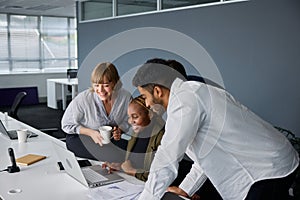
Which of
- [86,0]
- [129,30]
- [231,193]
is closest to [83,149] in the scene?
[231,193]

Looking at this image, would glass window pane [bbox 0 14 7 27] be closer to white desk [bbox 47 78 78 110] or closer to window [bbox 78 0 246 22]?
white desk [bbox 47 78 78 110]

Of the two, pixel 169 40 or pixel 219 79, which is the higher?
pixel 169 40

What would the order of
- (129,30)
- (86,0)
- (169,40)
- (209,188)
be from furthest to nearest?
(86,0) < (129,30) < (169,40) < (209,188)

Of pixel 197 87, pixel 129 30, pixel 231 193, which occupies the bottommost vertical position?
pixel 231 193

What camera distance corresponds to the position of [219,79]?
390 centimetres

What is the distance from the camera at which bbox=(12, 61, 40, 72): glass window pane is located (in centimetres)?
966

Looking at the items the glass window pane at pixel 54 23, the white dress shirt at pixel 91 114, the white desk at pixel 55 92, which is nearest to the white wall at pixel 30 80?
the white desk at pixel 55 92

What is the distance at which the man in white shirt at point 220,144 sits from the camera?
1.40m

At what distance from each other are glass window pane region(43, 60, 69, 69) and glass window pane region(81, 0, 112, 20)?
389cm

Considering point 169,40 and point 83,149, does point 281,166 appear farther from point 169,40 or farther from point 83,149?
point 169,40

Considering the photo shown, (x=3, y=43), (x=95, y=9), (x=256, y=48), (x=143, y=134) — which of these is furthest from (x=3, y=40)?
(x=143, y=134)

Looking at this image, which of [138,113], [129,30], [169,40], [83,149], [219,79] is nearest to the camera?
[138,113]

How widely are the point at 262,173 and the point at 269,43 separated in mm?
2230

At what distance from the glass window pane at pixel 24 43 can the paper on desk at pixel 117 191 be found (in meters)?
8.67
